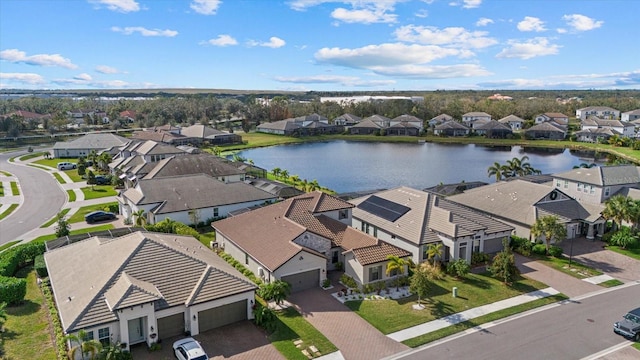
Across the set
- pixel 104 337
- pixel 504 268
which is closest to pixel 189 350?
pixel 104 337

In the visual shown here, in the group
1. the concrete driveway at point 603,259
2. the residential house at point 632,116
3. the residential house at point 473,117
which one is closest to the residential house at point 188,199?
the concrete driveway at point 603,259

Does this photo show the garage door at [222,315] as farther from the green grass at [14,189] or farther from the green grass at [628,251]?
the green grass at [14,189]

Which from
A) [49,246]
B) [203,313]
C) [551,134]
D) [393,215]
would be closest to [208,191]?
[49,246]

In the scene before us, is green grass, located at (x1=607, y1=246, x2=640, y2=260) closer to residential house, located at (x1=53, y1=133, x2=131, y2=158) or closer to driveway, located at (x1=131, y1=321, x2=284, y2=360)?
driveway, located at (x1=131, y1=321, x2=284, y2=360)

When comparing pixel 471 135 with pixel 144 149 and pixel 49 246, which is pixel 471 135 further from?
pixel 49 246

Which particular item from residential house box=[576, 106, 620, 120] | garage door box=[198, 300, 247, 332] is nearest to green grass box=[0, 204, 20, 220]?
garage door box=[198, 300, 247, 332]
